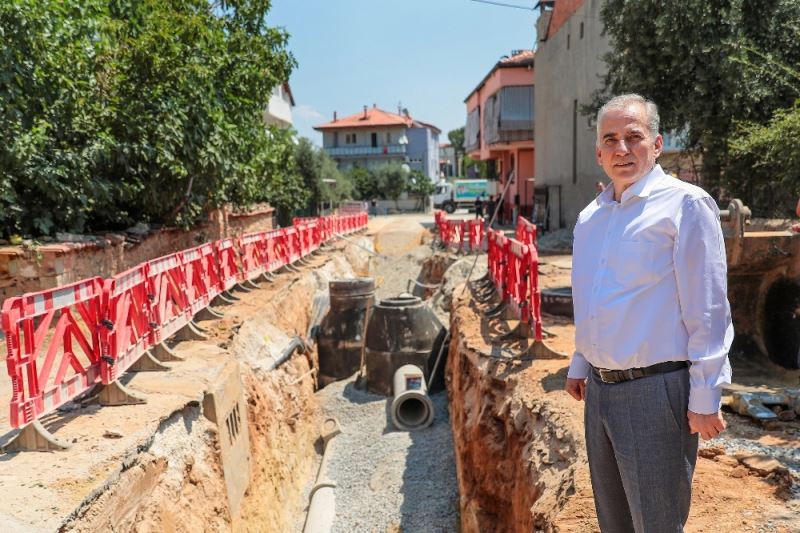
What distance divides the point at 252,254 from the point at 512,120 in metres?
18.7

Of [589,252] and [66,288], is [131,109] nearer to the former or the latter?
[66,288]

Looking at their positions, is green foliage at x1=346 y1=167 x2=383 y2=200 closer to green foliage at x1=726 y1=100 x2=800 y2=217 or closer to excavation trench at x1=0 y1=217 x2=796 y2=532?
excavation trench at x1=0 y1=217 x2=796 y2=532

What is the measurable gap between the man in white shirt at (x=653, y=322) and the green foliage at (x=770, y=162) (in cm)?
832

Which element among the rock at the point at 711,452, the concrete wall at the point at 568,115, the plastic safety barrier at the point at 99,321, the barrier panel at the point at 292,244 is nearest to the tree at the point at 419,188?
the concrete wall at the point at 568,115

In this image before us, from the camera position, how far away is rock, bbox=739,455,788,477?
138 inches

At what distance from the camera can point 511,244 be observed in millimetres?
8008

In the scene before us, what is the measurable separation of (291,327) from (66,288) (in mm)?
6728

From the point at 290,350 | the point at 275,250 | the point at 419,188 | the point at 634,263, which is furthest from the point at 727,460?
the point at 419,188

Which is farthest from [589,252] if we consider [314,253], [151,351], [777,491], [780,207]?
[314,253]

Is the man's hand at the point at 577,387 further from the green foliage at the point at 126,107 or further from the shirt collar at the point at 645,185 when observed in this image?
the green foliage at the point at 126,107

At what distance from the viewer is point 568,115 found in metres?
20.6

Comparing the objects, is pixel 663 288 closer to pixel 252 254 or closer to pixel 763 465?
pixel 763 465

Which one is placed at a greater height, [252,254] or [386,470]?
[252,254]

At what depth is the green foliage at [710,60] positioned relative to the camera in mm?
11289
